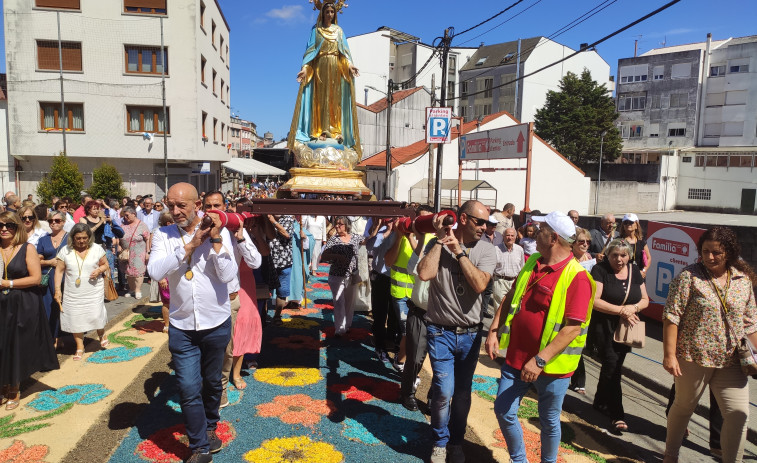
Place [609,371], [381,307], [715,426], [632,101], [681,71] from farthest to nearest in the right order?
[632,101]
[681,71]
[381,307]
[609,371]
[715,426]

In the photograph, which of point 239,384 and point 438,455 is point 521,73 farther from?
point 438,455

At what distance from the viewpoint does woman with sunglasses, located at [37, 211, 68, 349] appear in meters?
5.88

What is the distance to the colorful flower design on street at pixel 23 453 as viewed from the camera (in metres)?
3.96

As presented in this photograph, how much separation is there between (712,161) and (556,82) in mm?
15776

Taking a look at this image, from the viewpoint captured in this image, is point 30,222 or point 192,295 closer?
point 192,295

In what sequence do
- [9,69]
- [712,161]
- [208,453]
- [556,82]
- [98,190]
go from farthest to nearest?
[556,82], [712,161], [9,69], [98,190], [208,453]

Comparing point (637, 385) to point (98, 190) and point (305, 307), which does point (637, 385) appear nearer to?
point (305, 307)

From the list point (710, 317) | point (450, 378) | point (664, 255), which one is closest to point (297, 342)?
point (450, 378)

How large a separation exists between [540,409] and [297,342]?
4.19 metres

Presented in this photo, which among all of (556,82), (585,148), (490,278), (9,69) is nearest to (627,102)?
(556,82)

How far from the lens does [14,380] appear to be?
4902 millimetres

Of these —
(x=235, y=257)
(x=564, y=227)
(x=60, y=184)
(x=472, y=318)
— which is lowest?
(x=472, y=318)

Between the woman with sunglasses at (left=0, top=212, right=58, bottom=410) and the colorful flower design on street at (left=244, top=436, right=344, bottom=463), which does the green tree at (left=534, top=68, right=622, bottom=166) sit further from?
the woman with sunglasses at (left=0, top=212, right=58, bottom=410)

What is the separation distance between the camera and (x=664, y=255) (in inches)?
331
